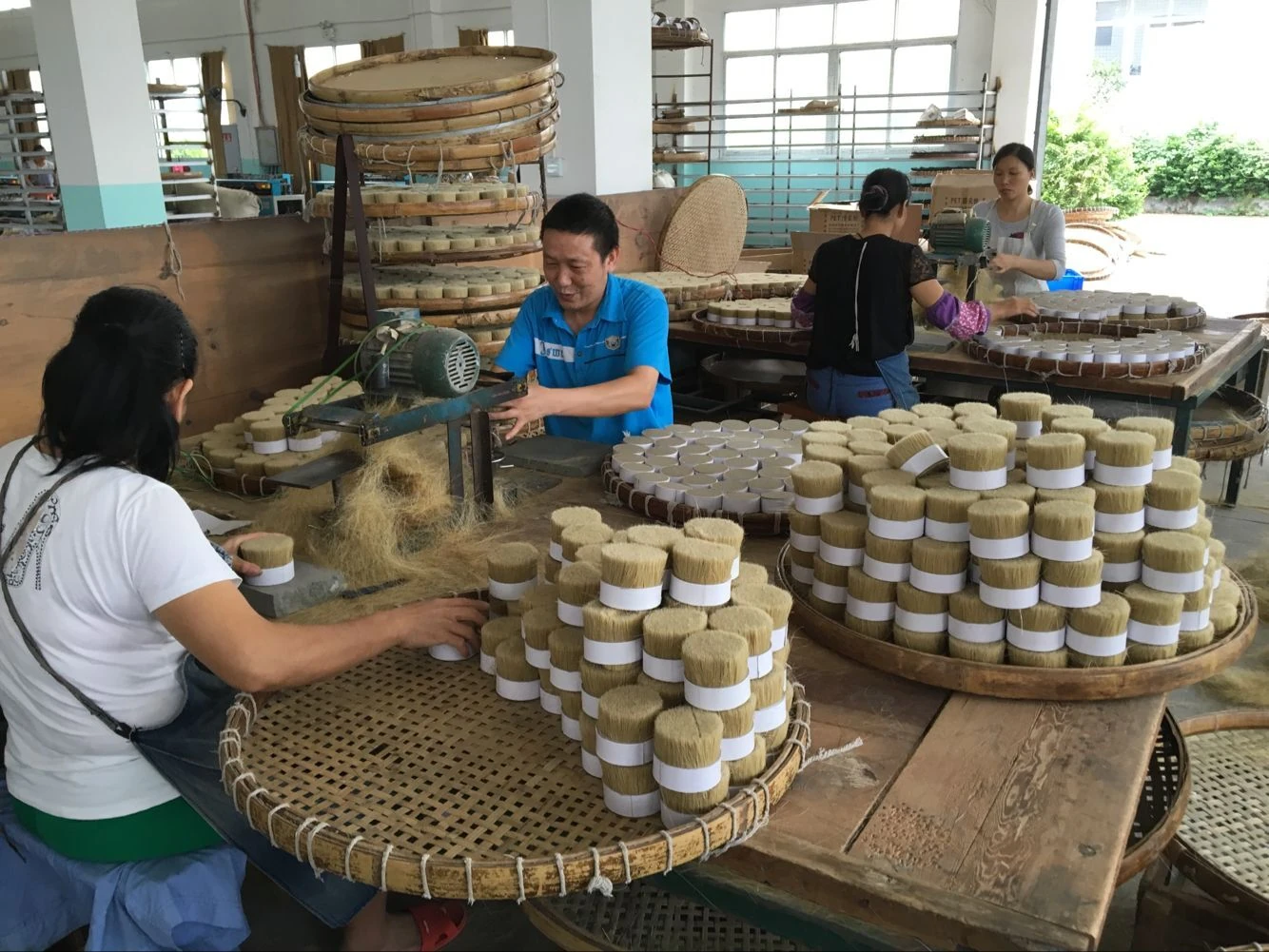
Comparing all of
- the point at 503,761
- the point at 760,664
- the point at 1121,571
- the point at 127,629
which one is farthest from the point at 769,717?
the point at 127,629

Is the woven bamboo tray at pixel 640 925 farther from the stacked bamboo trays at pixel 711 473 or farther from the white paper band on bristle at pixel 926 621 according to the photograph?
the stacked bamboo trays at pixel 711 473

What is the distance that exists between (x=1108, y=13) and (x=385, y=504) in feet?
61.1

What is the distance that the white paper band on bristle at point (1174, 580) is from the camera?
4.74ft

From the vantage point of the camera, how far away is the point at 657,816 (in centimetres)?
116

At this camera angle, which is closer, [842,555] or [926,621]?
[926,621]

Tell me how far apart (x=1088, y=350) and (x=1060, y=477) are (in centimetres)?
212

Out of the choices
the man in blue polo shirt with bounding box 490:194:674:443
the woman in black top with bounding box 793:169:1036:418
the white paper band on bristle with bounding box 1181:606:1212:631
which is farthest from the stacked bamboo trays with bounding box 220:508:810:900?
the woman in black top with bounding box 793:169:1036:418

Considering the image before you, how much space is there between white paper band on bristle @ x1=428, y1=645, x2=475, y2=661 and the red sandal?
2.36ft

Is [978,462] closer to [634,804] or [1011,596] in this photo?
[1011,596]

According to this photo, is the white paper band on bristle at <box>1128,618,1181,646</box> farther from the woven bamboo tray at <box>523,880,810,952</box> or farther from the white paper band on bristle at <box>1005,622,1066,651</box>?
the woven bamboo tray at <box>523,880,810,952</box>

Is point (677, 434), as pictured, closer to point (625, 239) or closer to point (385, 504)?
point (385, 504)

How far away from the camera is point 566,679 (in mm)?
1295

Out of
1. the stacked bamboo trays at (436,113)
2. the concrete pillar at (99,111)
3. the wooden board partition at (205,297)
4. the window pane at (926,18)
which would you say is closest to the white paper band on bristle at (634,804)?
the stacked bamboo trays at (436,113)

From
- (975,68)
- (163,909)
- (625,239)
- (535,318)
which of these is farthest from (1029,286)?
(975,68)
